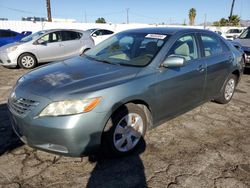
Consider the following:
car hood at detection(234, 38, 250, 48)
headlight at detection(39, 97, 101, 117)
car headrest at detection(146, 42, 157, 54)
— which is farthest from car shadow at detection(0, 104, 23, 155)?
car hood at detection(234, 38, 250, 48)

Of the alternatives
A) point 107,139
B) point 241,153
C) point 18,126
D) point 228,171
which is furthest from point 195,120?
point 18,126

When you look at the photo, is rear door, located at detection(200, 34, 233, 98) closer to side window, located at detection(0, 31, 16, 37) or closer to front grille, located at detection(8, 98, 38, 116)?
front grille, located at detection(8, 98, 38, 116)

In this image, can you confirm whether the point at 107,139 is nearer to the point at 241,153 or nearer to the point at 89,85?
the point at 89,85

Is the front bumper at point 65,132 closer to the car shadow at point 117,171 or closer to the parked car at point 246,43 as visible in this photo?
the car shadow at point 117,171

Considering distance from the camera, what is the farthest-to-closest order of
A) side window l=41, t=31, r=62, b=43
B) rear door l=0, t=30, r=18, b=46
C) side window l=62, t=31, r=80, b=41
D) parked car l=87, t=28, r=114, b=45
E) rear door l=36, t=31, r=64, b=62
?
1. parked car l=87, t=28, r=114, b=45
2. rear door l=0, t=30, r=18, b=46
3. side window l=62, t=31, r=80, b=41
4. side window l=41, t=31, r=62, b=43
5. rear door l=36, t=31, r=64, b=62

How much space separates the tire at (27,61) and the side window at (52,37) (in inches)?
32.7

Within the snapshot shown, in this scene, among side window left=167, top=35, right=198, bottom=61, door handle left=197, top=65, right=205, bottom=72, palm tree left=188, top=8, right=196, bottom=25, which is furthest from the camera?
palm tree left=188, top=8, right=196, bottom=25

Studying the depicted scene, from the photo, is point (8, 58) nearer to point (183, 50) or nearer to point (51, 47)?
point (51, 47)

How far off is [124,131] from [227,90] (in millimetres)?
3004

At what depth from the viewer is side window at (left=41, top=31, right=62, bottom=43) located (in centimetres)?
960

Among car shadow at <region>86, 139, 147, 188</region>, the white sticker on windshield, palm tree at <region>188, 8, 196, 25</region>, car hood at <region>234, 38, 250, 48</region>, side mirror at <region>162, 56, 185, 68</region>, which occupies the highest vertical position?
palm tree at <region>188, 8, 196, 25</region>

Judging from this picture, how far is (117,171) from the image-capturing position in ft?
9.57

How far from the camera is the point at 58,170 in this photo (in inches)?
115

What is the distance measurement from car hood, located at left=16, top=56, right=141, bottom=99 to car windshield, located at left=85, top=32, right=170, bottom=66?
23cm
